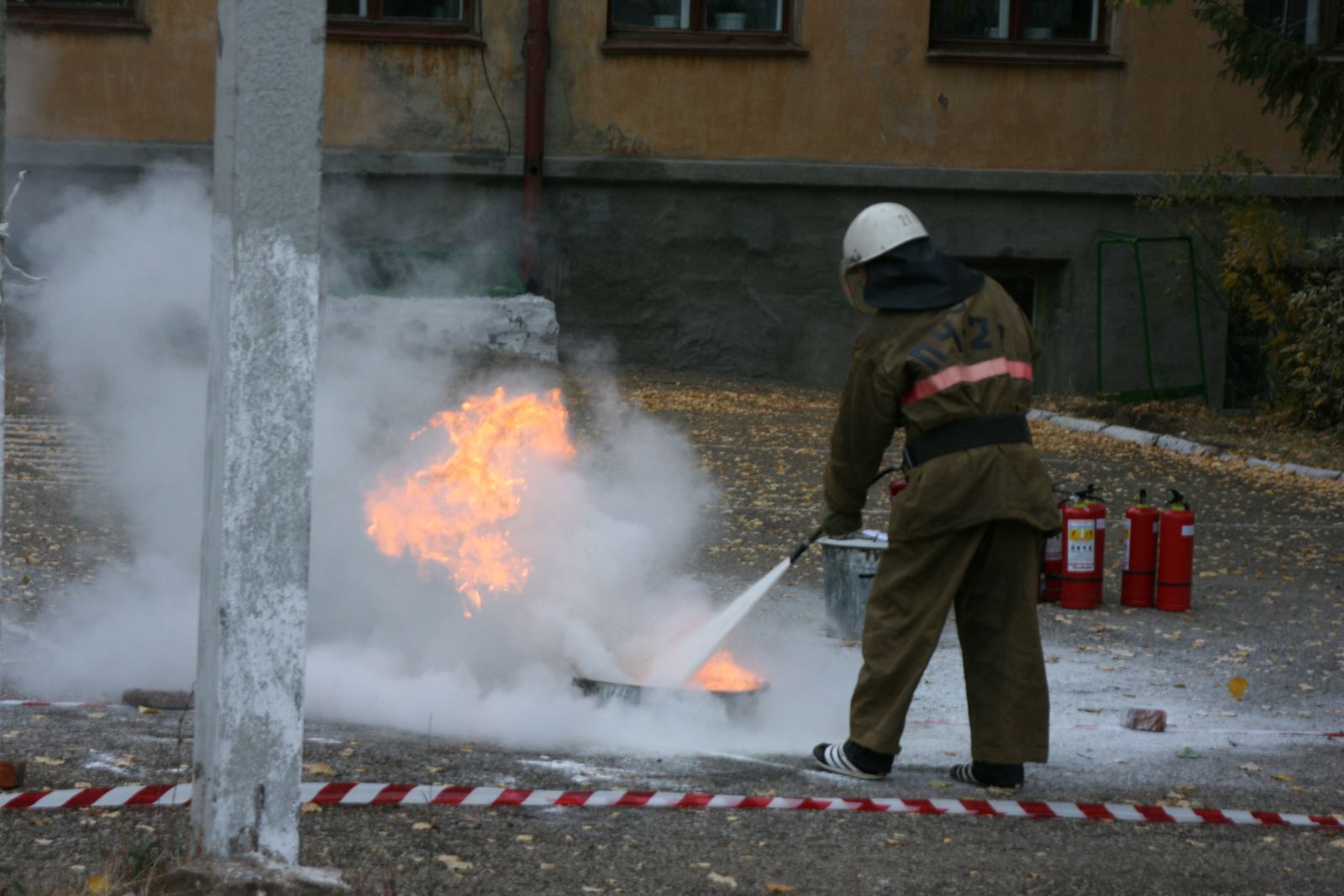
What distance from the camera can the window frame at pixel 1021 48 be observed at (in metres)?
17.3

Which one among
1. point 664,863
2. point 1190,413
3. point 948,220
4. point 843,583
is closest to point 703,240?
point 948,220

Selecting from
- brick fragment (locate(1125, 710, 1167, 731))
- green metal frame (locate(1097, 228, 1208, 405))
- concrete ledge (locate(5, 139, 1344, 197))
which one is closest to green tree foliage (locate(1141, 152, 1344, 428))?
green metal frame (locate(1097, 228, 1208, 405))

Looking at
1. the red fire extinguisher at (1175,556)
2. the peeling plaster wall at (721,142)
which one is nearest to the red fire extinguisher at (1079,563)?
the red fire extinguisher at (1175,556)

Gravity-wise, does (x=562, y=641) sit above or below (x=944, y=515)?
below

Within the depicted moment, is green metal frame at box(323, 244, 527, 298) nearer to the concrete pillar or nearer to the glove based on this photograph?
the glove

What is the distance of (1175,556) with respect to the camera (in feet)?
26.7

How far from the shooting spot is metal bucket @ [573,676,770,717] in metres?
5.83

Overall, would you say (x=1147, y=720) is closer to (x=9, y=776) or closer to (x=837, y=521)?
(x=837, y=521)

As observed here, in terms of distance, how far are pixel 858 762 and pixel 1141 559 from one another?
138 inches

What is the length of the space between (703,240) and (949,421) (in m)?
12.6

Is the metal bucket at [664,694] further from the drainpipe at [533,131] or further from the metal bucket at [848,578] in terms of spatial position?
the drainpipe at [533,131]

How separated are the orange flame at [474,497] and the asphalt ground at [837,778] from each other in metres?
1.15

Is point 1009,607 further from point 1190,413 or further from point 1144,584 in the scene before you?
point 1190,413

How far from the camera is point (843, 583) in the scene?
7371 millimetres
